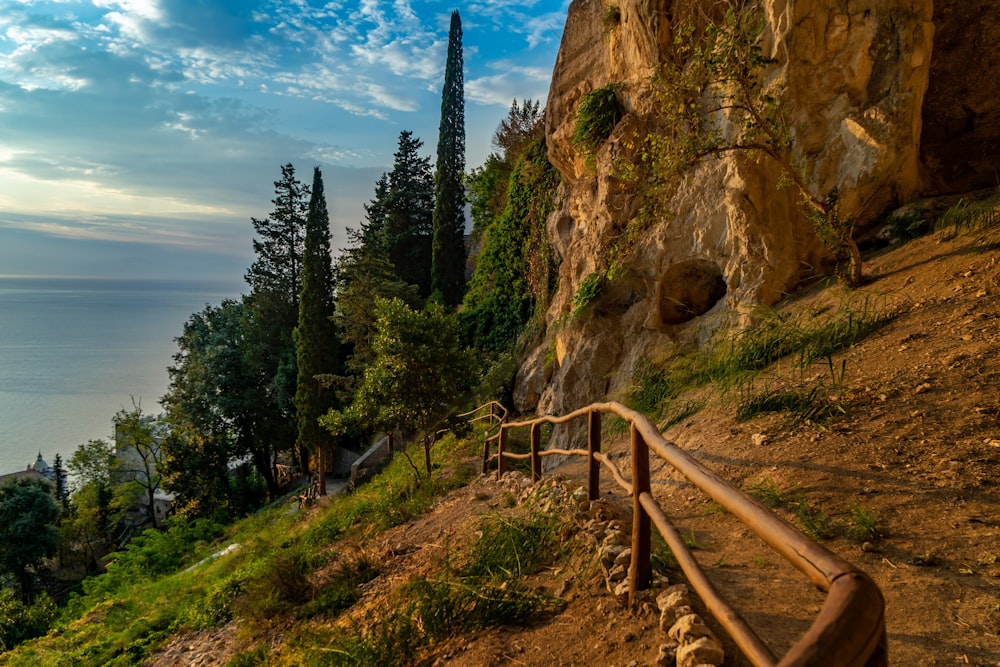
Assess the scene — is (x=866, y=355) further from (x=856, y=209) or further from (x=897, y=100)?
(x=897, y=100)

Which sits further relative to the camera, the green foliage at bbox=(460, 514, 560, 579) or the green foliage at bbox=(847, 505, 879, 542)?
the green foliage at bbox=(460, 514, 560, 579)

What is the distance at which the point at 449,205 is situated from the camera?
91.1 ft

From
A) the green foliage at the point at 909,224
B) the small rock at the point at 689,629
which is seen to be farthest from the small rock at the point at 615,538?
Answer: the green foliage at the point at 909,224

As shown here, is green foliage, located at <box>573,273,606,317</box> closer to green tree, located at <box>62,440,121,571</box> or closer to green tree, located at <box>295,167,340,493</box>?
green tree, located at <box>295,167,340,493</box>

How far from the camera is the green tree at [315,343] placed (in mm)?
21672

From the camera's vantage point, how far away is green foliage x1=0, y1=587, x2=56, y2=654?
15.0 metres

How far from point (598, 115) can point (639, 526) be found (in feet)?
31.2

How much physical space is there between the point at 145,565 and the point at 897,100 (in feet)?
65.8

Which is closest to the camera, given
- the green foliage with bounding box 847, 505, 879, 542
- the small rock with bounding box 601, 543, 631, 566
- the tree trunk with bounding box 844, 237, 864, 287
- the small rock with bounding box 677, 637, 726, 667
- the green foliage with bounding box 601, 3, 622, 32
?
the small rock with bounding box 677, 637, 726, 667

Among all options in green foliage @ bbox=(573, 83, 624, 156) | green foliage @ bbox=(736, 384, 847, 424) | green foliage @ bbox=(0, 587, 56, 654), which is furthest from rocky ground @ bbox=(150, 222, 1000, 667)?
green foliage @ bbox=(0, 587, 56, 654)

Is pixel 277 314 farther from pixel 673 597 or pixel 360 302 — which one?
pixel 673 597

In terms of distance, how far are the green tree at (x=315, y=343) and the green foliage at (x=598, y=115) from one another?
14789 millimetres

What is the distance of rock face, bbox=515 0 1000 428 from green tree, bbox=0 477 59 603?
24.3m

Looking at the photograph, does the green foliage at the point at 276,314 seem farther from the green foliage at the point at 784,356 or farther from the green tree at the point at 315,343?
the green foliage at the point at 784,356
